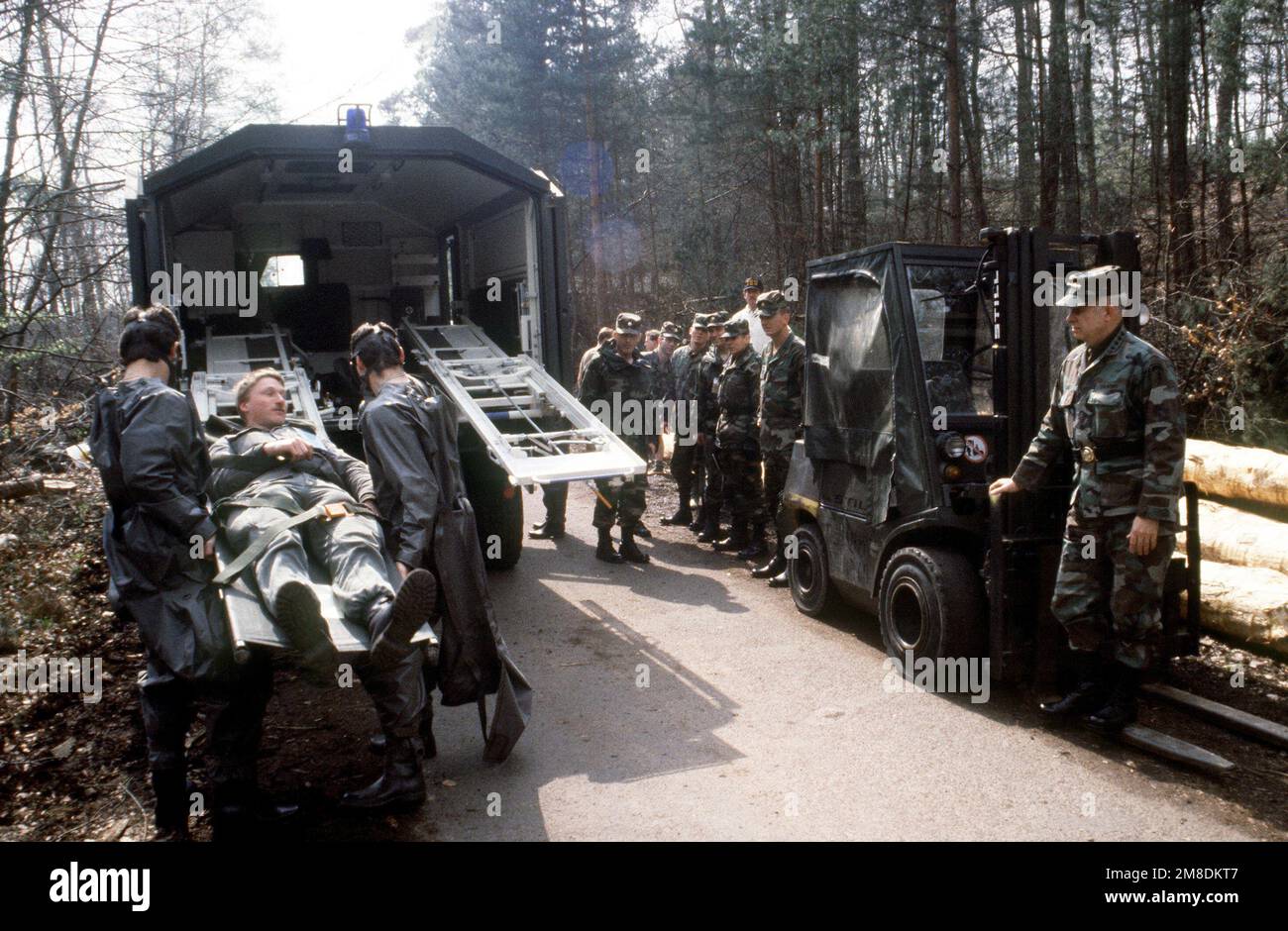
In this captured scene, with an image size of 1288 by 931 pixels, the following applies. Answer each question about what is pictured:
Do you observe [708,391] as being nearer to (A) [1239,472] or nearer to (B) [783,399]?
(B) [783,399]

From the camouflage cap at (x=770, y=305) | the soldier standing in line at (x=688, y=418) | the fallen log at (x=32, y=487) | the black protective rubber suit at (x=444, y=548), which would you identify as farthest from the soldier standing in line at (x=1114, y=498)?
the fallen log at (x=32, y=487)

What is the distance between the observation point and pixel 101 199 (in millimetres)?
10039

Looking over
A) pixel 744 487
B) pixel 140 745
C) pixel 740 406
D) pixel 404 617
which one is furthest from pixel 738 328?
pixel 140 745

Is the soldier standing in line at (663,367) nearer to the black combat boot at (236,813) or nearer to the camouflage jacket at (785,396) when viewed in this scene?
the camouflage jacket at (785,396)

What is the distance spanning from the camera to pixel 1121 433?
4.39 metres

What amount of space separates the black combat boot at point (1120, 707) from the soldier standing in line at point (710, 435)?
16.1ft

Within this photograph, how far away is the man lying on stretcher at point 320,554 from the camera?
3715 millimetres

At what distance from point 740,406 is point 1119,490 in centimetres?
451

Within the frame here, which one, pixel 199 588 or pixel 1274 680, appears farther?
pixel 1274 680

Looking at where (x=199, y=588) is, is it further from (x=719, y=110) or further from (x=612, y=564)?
(x=719, y=110)

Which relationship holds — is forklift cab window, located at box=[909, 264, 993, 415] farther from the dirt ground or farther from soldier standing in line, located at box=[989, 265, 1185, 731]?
the dirt ground

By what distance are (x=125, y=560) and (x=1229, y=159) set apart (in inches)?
430
